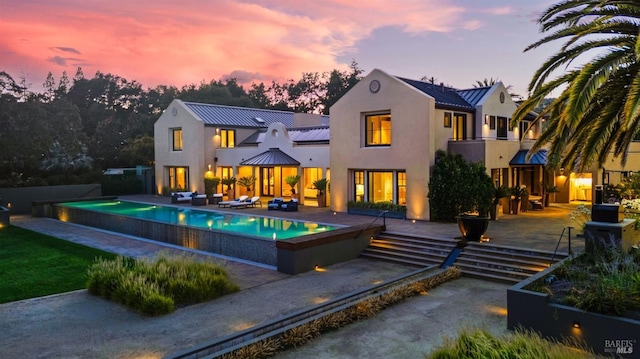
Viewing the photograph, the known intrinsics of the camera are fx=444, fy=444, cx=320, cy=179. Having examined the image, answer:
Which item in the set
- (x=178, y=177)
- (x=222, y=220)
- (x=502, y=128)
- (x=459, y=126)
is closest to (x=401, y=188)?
(x=459, y=126)

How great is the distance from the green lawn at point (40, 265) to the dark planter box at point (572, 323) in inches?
405

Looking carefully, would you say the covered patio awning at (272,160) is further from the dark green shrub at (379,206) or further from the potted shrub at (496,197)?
the potted shrub at (496,197)

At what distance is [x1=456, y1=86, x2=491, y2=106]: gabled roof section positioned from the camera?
73.9 feet

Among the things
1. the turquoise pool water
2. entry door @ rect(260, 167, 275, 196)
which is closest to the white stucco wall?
the turquoise pool water

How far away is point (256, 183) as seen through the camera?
98.3 feet

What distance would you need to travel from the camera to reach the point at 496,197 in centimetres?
1936

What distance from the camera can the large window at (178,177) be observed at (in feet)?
104

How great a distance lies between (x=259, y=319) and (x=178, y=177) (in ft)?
83.5

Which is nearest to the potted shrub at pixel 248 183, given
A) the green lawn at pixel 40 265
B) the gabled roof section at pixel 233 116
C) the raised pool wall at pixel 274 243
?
the gabled roof section at pixel 233 116

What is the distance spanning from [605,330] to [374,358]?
3.81 meters

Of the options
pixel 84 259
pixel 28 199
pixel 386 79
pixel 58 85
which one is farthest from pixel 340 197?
pixel 58 85

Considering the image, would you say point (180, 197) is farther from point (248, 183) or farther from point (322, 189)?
point (322, 189)

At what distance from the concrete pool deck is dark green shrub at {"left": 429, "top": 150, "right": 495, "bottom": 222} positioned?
156 inches

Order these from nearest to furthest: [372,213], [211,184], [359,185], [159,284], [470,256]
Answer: [159,284]
[470,256]
[372,213]
[359,185]
[211,184]
